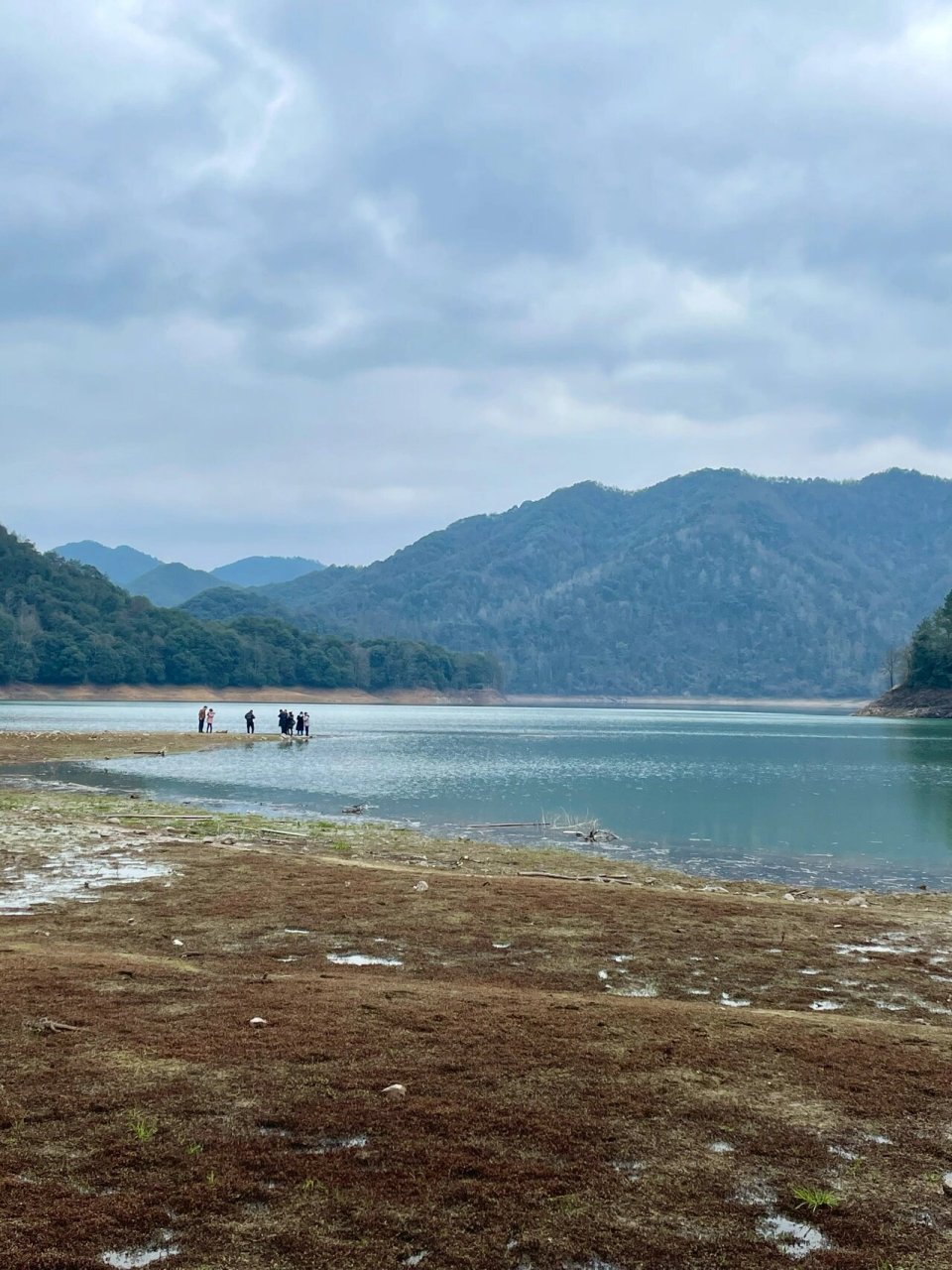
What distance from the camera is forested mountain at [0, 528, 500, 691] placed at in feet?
540

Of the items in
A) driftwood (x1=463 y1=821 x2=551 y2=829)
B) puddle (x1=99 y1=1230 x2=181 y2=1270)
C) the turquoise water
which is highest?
puddle (x1=99 y1=1230 x2=181 y2=1270)

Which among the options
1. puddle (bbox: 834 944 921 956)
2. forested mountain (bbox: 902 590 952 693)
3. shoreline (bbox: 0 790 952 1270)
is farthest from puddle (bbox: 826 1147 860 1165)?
forested mountain (bbox: 902 590 952 693)

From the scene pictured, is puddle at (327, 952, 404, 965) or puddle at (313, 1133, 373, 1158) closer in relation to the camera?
puddle at (313, 1133, 373, 1158)

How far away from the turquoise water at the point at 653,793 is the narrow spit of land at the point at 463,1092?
1243 cm

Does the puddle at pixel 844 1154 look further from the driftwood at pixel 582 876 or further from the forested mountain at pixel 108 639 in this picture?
the forested mountain at pixel 108 639

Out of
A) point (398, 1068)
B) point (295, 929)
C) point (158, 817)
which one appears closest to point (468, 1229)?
point (398, 1068)

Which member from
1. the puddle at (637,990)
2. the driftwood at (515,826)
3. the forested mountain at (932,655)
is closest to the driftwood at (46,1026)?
the puddle at (637,990)

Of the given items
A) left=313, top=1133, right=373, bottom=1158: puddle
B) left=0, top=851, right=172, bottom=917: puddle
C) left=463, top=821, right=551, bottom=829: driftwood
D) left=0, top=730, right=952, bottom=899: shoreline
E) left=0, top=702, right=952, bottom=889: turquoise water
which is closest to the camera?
left=313, top=1133, right=373, bottom=1158: puddle

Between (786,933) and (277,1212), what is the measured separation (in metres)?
9.47

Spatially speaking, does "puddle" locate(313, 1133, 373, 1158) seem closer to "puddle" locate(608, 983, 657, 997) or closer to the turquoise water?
"puddle" locate(608, 983, 657, 997)

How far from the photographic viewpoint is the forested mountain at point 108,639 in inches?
6481

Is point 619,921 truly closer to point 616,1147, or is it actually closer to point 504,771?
point 616,1147

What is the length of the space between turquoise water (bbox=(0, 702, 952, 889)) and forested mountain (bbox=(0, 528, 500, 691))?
111405mm

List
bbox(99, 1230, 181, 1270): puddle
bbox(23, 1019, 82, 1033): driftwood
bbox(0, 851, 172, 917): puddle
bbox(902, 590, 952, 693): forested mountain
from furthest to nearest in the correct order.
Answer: bbox(902, 590, 952, 693): forested mountain < bbox(0, 851, 172, 917): puddle < bbox(23, 1019, 82, 1033): driftwood < bbox(99, 1230, 181, 1270): puddle
